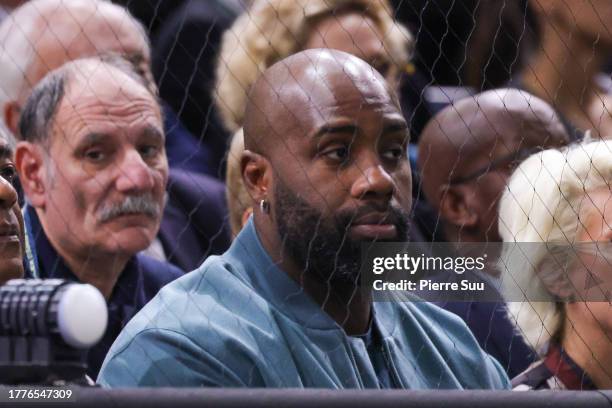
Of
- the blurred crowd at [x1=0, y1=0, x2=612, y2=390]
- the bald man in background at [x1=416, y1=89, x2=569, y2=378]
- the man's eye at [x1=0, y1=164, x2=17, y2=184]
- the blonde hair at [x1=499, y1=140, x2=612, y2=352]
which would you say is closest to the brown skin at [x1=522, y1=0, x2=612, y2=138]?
the blurred crowd at [x1=0, y1=0, x2=612, y2=390]

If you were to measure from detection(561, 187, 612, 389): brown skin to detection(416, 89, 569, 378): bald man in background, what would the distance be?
16.3 inches

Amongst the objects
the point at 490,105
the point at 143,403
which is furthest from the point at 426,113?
the point at 143,403

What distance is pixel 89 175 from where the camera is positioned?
2.94 meters

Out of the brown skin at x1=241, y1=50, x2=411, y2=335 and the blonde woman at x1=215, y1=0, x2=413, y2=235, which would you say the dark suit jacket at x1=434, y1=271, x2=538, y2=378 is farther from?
the blonde woman at x1=215, y1=0, x2=413, y2=235

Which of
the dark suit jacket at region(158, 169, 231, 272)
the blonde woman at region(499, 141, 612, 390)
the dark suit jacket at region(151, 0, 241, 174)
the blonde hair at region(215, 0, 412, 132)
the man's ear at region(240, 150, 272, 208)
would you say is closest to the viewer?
the man's ear at region(240, 150, 272, 208)

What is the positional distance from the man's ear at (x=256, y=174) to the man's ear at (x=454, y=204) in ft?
3.41

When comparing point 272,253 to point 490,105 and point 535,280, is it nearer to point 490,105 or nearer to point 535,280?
point 535,280

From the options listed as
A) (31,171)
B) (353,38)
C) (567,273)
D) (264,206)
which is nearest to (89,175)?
(31,171)

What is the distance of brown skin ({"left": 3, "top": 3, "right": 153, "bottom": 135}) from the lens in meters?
3.22

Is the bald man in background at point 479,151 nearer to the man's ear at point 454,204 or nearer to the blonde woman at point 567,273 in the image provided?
the man's ear at point 454,204

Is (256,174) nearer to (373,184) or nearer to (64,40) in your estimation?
(373,184)

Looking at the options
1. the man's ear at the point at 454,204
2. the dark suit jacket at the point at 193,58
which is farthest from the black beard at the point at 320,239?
the dark suit jacket at the point at 193,58

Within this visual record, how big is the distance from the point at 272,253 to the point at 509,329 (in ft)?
2.48

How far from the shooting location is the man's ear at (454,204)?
3497mm
